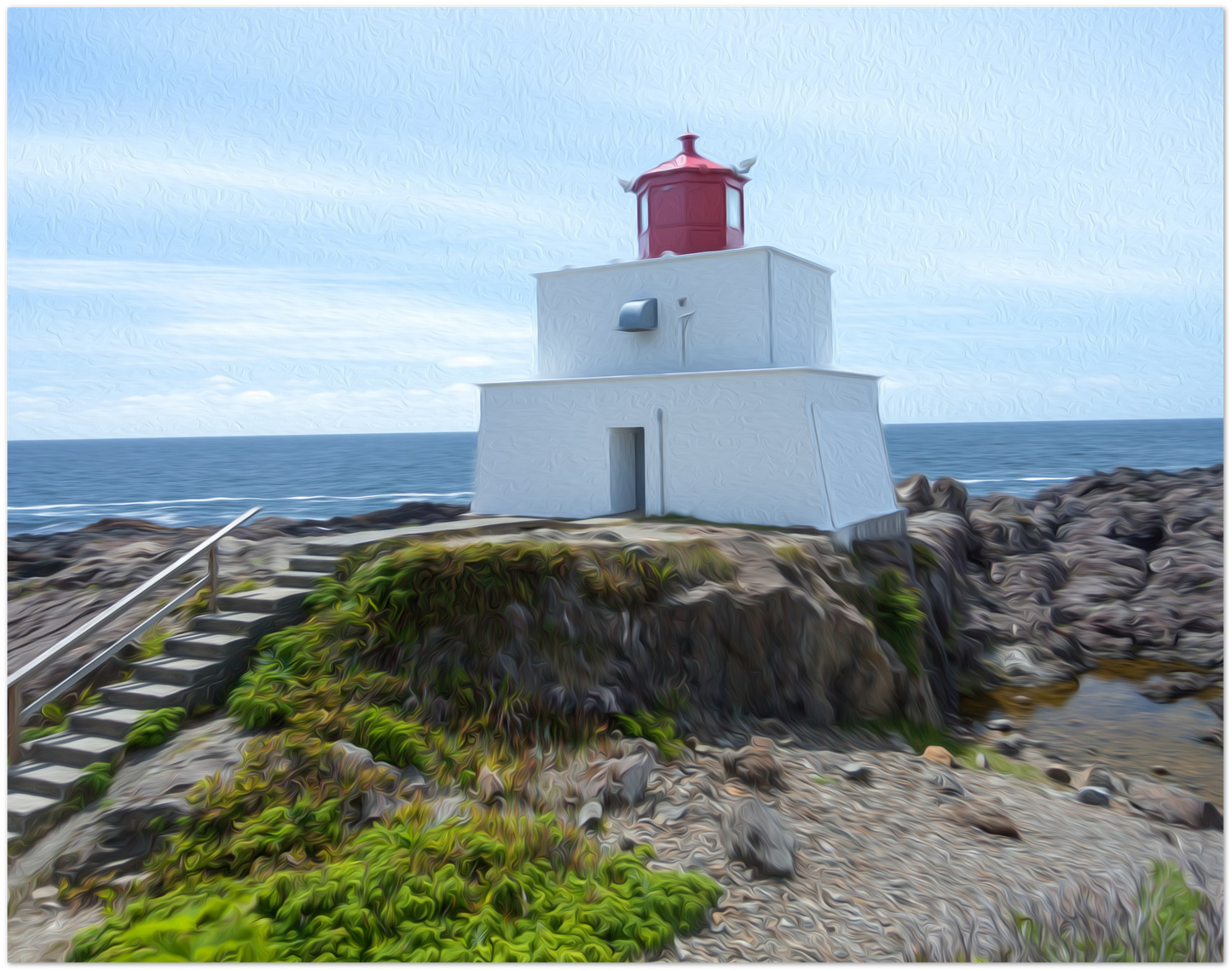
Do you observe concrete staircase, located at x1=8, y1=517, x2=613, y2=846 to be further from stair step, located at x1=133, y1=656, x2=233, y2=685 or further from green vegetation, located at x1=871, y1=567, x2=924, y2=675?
green vegetation, located at x1=871, y1=567, x2=924, y2=675

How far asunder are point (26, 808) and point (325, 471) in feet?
188

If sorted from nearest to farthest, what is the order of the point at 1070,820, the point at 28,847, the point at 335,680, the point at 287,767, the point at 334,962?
1. the point at 334,962
2. the point at 28,847
3. the point at 287,767
4. the point at 335,680
5. the point at 1070,820

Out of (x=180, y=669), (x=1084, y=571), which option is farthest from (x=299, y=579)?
(x=1084, y=571)

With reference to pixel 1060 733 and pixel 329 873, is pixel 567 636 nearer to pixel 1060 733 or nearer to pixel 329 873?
pixel 329 873

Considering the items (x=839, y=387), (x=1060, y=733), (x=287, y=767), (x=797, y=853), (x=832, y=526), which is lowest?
(x=1060, y=733)

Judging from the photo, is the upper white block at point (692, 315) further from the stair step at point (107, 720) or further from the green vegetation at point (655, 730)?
the stair step at point (107, 720)

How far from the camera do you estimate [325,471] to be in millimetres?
60875

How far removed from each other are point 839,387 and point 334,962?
38.6ft

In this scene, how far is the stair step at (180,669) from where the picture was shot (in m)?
7.83

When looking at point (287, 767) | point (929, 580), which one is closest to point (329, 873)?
point (287, 767)

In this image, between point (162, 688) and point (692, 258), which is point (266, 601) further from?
point (692, 258)

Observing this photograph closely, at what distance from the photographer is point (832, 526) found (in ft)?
42.1

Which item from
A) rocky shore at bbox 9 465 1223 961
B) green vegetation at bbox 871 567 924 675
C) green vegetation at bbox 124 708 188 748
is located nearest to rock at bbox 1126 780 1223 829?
rocky shore at bbox 9 465 1223 961

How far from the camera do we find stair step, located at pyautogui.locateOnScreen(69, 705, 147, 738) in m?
7.31
